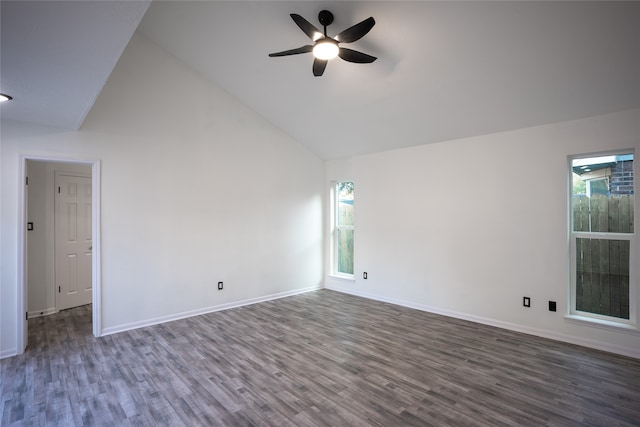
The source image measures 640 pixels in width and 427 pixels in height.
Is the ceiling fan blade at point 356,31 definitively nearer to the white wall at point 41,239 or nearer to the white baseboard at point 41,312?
the white wall at point 41,239

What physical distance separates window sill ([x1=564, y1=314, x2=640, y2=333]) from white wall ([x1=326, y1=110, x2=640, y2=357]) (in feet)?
0.14

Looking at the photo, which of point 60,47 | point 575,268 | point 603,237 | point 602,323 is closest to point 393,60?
point 60,47

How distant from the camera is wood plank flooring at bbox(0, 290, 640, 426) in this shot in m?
2.30

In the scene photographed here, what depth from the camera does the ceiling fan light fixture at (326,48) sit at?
271 centimetres

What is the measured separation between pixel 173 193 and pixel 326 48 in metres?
2.91

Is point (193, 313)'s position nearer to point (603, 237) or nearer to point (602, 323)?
point (602, 323)

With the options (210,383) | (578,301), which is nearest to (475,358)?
(578,301)

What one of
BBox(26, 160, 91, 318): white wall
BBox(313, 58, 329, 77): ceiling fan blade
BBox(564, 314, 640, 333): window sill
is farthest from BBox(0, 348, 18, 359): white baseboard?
BBox(564, 314, 640, 333): window sill

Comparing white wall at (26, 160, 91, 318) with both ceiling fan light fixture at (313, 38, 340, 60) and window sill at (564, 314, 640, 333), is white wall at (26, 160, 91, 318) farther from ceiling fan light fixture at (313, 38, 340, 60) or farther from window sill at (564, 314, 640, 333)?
window sill at (564, 314, 640, 333)

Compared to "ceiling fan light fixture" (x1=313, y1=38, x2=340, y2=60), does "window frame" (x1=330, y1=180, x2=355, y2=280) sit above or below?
below

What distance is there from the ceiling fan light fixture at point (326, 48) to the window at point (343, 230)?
336cm

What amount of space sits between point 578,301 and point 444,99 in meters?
2.76

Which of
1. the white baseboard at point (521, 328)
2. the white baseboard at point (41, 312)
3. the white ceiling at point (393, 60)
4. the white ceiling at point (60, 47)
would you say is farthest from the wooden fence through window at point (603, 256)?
the white baseboard at point (41, 312)

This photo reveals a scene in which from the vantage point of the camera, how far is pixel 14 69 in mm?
2172
